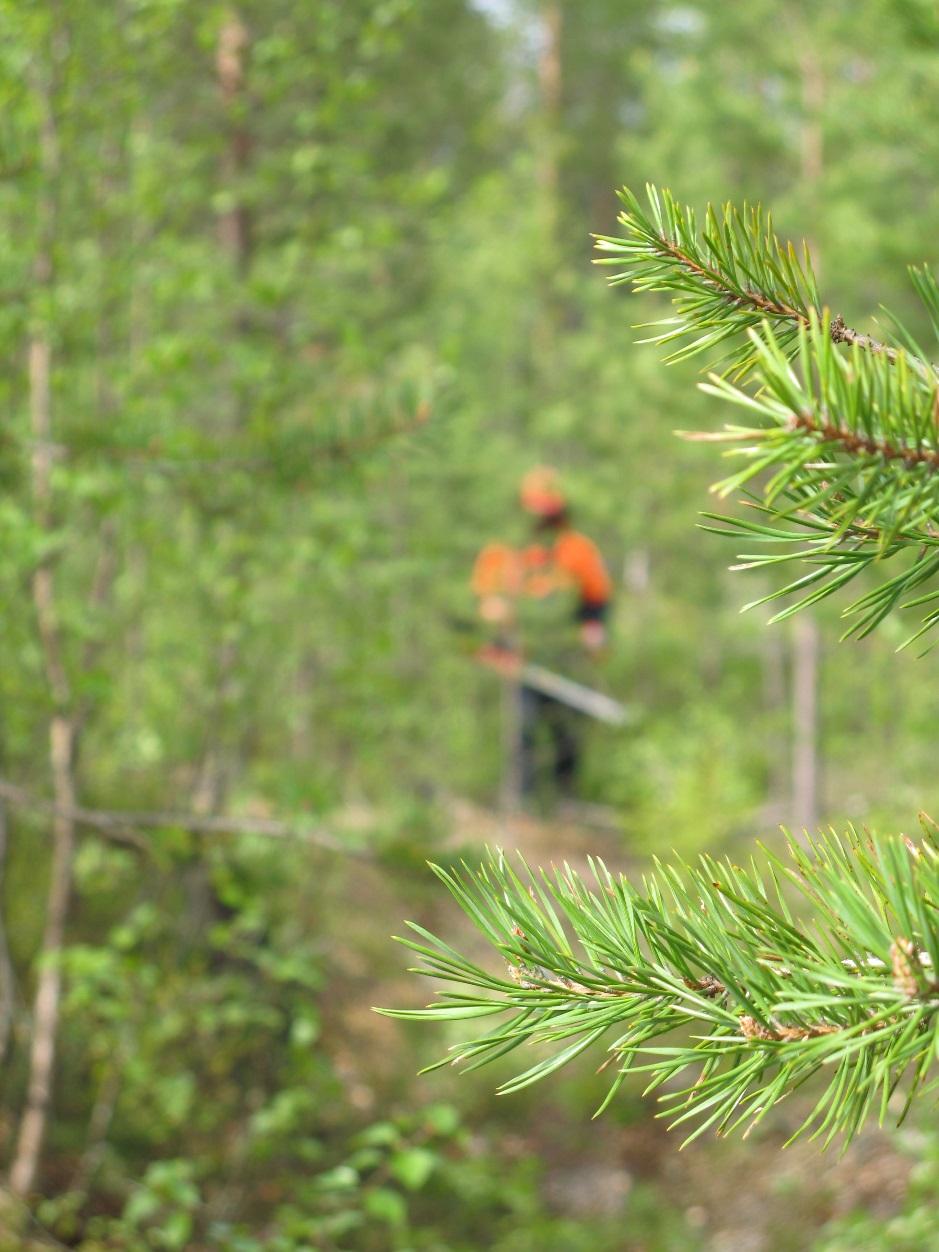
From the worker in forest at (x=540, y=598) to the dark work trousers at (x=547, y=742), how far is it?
1cm

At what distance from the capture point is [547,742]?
1288cm

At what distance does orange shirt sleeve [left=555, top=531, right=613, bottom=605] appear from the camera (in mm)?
11961

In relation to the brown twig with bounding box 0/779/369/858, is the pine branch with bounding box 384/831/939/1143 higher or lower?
higher

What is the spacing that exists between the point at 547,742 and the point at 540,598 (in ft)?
6.54

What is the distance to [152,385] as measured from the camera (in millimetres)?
3998

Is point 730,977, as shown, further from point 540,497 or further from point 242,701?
point 540,497

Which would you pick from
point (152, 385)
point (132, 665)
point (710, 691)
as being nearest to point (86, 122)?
point (152, 385)

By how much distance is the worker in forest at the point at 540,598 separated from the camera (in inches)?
453

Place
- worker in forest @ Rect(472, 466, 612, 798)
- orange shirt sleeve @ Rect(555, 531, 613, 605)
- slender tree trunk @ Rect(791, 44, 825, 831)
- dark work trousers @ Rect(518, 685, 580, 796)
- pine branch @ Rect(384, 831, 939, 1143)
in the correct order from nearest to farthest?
pine branch @ Rect(384, 831, 939, 1143), slender tree trunk @ Rect(791, 44, 825, 831), worker in forest @ Rect(472, 466, 612, 798), orange shirt sleeve @ Rect(555, 531, 613, 605), dark work trousers @ Rect(518, 685, 580, 796)

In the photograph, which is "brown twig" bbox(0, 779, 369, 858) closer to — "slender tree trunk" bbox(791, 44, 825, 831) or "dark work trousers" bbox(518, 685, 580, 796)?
"slender tree trunk" bbox(791, 44, 825, 831)

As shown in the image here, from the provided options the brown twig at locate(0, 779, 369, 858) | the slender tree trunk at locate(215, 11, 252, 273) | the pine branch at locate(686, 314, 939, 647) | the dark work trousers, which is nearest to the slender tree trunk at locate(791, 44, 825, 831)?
the dark work trousers

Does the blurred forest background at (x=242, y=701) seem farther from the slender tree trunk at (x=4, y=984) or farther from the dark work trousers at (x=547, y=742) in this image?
the dark work trousers at (x=547, y=742)

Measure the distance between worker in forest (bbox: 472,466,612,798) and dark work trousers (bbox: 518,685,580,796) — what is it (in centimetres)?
1

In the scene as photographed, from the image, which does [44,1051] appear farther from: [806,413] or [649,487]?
[649,487]
